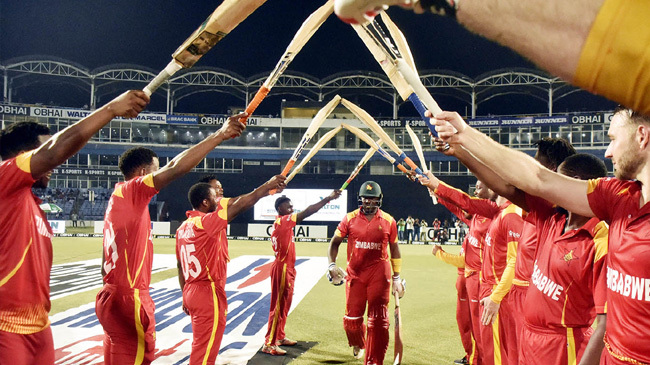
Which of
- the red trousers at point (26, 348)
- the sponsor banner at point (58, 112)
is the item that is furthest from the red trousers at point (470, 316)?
the sponsor banner at point (58, 112)

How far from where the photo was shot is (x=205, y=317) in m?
5.19

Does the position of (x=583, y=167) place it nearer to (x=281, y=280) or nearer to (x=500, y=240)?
(x=500, y=240)

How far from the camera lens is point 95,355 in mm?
6141

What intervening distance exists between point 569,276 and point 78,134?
3488mm

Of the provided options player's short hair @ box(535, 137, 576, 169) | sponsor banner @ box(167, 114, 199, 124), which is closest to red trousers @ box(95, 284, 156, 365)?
player's short hair @ box(535, 137, 576, 169)

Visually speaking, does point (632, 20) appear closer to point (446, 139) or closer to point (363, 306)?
point (446, 139)

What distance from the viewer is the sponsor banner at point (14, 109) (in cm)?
3944

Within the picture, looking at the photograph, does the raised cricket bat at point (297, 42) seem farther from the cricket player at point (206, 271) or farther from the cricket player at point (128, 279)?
the cricket player at point (206, 271)

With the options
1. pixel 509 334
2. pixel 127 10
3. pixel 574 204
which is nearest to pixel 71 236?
pixel 509 334

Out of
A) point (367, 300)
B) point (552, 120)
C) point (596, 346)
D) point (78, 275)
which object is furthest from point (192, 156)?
point (552, 120)

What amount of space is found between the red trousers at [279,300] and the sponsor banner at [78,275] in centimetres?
568

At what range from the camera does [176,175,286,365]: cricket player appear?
5.11 meters

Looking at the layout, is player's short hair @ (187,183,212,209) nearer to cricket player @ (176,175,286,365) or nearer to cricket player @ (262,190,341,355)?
cricket player @ (176,175,286,365)

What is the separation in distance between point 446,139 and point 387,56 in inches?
45.7
